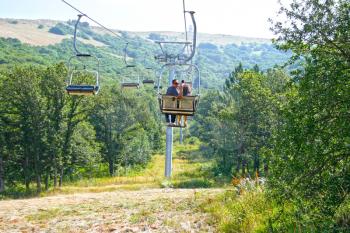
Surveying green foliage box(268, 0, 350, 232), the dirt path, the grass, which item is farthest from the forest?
the grass

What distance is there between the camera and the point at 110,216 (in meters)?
14.4

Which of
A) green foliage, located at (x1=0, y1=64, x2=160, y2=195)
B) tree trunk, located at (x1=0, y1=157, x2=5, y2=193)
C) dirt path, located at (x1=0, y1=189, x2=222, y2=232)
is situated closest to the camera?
dirt path, located at (x1=0, y1=189, x2=222, y2=232)

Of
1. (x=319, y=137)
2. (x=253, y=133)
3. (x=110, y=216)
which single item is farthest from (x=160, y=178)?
(x=319, y=137)

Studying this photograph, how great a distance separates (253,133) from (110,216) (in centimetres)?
2968

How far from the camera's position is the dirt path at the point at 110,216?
12.3 meters

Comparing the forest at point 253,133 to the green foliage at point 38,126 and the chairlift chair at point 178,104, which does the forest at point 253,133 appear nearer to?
the green foliage at point 38,126

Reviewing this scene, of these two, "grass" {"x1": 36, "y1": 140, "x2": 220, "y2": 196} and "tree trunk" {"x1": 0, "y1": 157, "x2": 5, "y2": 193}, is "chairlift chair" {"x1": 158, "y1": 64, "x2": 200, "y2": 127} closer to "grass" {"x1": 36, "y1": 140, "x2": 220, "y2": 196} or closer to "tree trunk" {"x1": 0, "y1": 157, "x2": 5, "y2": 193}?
"grass" {"x1": 36, "y1": 140, "x2": 220, "y2": 196}

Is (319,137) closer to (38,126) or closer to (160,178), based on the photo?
(160,178)

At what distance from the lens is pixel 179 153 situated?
82.5 meters

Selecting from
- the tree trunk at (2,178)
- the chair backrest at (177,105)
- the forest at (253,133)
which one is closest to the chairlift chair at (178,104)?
the chair backrest at (177,105)

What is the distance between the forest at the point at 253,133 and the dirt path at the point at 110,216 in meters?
1.11

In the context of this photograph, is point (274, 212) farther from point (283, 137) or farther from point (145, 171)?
point (145, 171)

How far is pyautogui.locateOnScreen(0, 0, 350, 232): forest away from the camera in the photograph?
374 inches

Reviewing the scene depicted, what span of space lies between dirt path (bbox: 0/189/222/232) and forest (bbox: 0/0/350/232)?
111 centimetres
